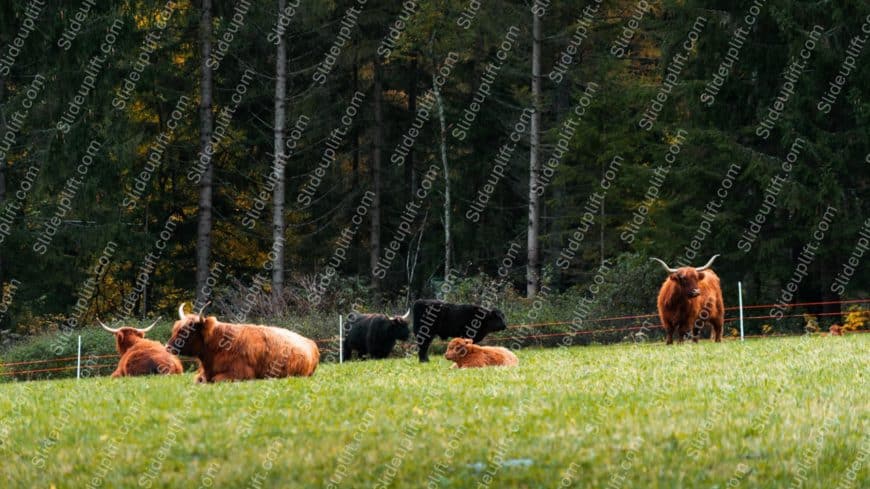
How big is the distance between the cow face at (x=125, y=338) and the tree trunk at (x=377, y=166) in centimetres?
2072

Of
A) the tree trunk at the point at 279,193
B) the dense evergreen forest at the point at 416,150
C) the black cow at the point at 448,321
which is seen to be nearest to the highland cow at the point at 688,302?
the black cow at the point at 448,321

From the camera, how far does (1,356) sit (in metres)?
29.6

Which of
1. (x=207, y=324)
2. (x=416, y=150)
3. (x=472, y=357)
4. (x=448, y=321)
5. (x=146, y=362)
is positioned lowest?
(x=146, y=362)

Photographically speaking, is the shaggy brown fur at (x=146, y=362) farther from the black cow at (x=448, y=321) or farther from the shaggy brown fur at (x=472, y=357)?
the shaggy brown fur at (x=472, y=357)

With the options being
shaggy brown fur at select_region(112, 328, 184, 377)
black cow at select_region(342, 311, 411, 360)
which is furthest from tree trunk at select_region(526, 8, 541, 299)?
shaggy brown fur at select_region(112, 328, 184, 377)

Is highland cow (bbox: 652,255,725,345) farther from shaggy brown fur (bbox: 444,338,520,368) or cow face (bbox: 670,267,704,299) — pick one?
shaggy brown fur (bbox: 444,338,520,368)

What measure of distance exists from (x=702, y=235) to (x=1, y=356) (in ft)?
66.7

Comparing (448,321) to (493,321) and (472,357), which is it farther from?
(472,357)

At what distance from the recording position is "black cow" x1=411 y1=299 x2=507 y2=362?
2178 cm

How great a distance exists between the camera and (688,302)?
928 inches

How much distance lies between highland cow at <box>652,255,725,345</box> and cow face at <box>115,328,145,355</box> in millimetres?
11078

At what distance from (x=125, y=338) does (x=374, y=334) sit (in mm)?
6582

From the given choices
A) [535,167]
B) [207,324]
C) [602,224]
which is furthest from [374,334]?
[602,224]

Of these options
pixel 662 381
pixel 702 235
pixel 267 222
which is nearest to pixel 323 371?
pixel 662 381
